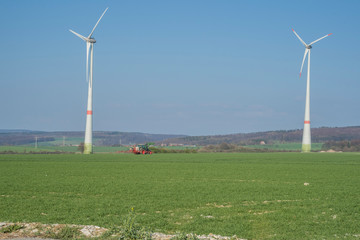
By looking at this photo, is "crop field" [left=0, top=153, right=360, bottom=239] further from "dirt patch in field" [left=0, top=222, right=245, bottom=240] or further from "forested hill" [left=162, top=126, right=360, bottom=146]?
"forested hill" [left=162, top=126, right=360, bottom=146]

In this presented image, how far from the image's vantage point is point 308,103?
267 ft

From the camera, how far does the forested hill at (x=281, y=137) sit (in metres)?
159

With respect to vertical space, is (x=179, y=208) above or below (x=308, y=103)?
below

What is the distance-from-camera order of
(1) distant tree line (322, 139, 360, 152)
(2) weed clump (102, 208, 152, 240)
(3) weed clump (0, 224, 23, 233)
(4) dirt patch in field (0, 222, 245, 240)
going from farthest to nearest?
(1) distant tree line (322, 139, 360, 152) → (3) weed clump (0, 224, 23, 233) → (4) dirt patch in field (0, 222, 245, 240) → (2) weed clump (102, 208, 152, 240)

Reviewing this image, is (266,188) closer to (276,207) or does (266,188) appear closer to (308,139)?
(276,207)

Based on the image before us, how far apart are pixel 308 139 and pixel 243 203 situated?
2846 inches

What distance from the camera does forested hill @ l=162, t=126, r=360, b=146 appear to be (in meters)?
159

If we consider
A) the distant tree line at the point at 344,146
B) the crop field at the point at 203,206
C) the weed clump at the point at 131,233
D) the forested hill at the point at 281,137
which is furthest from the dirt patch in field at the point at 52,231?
the forested hill at the point at 281,137

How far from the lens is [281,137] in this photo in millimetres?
166625

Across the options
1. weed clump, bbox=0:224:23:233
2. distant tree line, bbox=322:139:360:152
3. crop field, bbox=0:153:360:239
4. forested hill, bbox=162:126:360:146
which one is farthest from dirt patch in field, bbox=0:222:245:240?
forested hill, bbox=162:126:360:146

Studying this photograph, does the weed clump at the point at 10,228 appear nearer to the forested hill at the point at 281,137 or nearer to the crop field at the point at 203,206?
the crop field at the point at 203,206

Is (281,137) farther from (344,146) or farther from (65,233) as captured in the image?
(65,233)

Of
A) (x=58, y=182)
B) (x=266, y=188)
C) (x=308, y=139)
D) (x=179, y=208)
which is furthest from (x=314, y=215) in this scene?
(x=308, y=139)

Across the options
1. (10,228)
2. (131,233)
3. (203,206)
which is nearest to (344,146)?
(203,206)
